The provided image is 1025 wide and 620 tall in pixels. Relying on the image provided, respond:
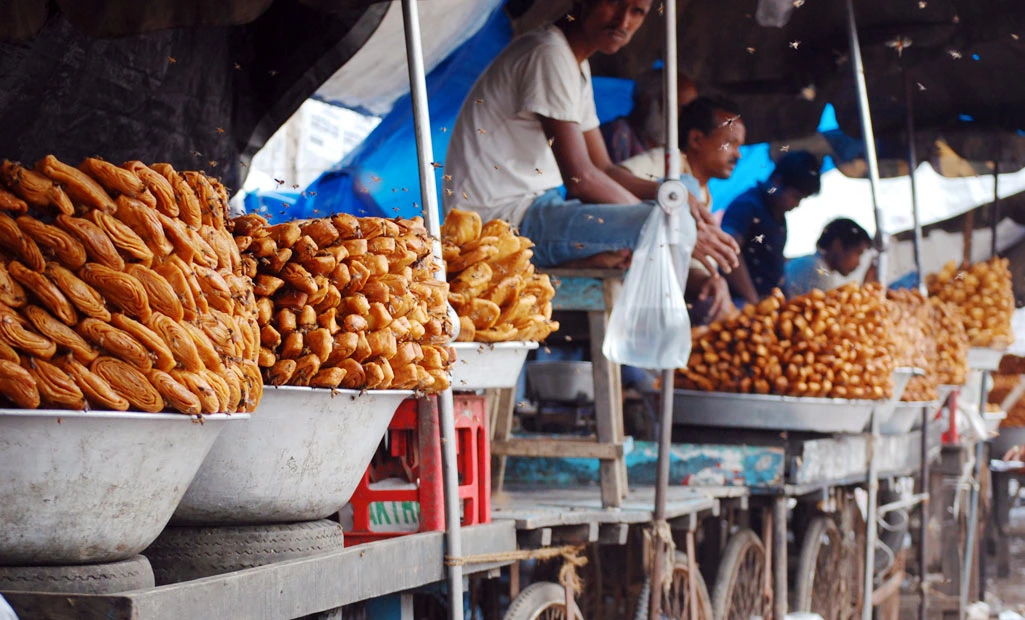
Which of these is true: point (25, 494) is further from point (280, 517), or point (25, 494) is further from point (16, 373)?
point (280, 517)

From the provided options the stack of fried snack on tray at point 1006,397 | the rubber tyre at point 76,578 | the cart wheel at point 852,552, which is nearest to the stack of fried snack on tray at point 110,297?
the rubber tyre at point 76,578

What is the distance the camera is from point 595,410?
4137 mm

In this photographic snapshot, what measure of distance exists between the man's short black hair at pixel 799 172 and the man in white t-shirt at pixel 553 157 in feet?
11.8

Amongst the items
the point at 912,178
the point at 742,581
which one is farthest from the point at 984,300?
the point at 742,581

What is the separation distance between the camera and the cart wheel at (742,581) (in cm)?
507

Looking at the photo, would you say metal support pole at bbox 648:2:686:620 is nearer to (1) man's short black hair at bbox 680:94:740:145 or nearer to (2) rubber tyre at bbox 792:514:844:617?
(2) rubber tyre at bbox 792:514:844:617

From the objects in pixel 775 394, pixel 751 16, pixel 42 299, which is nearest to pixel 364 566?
pixel 42 299

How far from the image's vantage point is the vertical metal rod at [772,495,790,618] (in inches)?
205

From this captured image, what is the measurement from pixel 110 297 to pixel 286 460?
2.01 feet

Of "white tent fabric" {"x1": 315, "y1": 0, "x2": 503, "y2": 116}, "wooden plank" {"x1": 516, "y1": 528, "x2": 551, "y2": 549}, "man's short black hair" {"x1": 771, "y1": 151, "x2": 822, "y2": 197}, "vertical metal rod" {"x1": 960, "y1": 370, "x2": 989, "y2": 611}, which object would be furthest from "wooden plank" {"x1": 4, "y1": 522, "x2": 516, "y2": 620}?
"vertical metal rod" {"x1": 960, "y1": 370, "x2": 989, "y2": 611}

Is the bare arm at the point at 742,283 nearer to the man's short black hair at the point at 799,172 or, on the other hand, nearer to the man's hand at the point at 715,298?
the man's short black hair at the point at 799,172

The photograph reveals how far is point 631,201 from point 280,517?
7.66 ft

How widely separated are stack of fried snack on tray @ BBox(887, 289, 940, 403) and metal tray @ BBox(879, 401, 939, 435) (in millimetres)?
40

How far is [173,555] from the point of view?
2.20 metres
